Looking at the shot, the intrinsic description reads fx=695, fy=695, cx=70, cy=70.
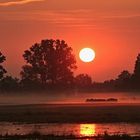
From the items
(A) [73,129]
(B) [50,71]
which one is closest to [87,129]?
(A) [73,129]

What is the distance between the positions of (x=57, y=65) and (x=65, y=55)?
466 cm

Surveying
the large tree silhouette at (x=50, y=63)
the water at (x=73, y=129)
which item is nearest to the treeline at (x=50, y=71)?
the large tree silhouette at (x=50, y=63)

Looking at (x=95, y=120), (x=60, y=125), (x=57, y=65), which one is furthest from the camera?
(x=57, y=65)

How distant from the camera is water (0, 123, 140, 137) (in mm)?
46062

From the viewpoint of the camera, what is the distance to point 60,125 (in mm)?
53438

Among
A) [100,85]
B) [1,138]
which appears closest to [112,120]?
[1,138]

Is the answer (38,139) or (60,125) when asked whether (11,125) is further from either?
(38,139)

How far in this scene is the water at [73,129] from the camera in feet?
151

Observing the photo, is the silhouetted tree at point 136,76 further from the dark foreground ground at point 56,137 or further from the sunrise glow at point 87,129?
the dark foreground ground at point 56,137

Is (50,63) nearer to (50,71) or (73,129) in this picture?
(50,71)

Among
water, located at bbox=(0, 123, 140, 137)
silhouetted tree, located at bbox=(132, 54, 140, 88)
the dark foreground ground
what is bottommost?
the dark foreground ground

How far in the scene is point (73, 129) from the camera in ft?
161

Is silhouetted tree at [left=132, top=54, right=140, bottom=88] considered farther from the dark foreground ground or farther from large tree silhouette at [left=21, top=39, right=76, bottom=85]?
the dark foreground ground

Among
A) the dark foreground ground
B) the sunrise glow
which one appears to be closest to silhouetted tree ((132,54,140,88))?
the sunrise glow
